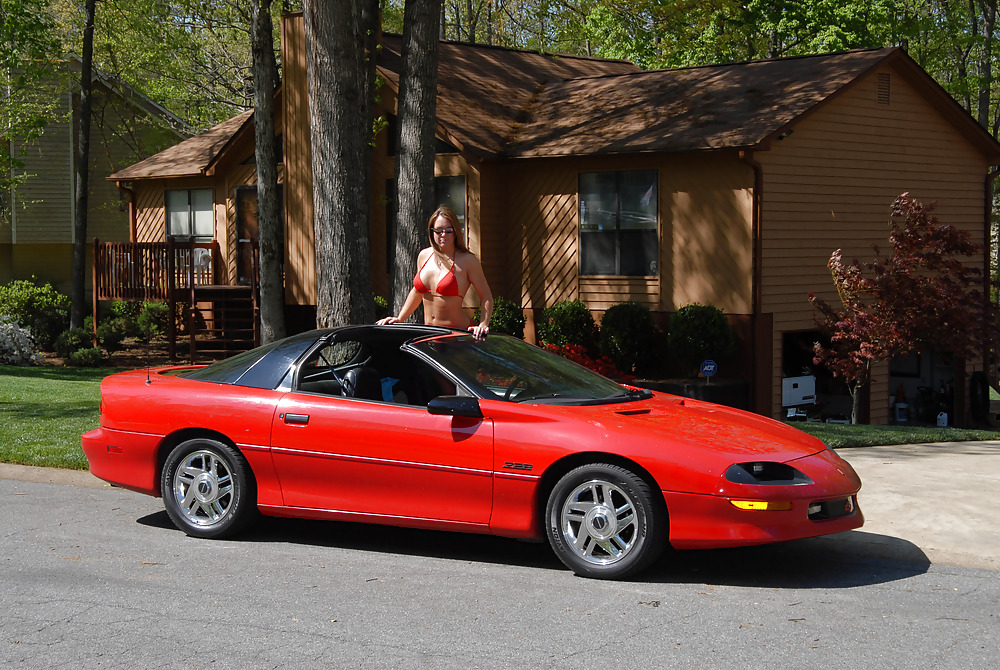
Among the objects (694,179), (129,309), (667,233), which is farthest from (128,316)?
(694,179)

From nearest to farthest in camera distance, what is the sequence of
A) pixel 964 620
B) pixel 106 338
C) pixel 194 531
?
pixel 964 620
pixel 194 531
pixel 106 338

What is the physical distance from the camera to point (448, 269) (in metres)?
8.62

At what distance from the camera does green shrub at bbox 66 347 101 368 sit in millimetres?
22122

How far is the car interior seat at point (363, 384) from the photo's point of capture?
7000 millimetres

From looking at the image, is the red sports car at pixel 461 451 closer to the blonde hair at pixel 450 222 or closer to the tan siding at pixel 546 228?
the blonde hair at pixel 450 222

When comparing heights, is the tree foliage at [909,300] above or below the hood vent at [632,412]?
above

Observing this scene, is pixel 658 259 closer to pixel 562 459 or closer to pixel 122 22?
pixel 562 459

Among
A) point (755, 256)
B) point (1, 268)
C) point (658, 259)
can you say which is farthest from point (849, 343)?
point (1, 268)

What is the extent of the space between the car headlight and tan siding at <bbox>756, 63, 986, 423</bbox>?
1143cm

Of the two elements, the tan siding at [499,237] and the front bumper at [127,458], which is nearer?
the front bumper at [127,458]

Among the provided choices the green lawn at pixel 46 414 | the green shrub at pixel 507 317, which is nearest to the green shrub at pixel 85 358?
the green lawn at pixel 46 414

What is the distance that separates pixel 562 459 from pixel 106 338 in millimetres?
19429

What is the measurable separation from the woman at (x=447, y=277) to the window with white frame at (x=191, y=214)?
59.2ft

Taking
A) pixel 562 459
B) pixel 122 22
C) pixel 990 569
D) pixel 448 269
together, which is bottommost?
pixel 990 569
